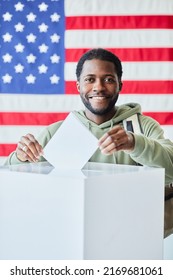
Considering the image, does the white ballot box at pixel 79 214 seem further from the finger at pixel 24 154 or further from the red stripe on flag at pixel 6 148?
the red stripe on flag at pixel 6 148

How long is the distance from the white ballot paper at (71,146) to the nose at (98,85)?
2.11ft

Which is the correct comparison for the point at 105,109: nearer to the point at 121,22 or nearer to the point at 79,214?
the point at 79,214

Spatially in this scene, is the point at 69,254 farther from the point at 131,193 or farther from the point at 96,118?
the point at 96,118

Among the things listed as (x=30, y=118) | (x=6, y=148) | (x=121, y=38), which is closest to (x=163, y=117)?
(x=121, y=38)

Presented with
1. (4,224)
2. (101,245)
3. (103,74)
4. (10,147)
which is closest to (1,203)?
(4,224)

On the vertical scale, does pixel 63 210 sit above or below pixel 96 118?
below

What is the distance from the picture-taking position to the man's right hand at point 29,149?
127 centimetres

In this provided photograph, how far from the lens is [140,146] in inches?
51.6

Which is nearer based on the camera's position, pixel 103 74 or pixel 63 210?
pixel 63 210

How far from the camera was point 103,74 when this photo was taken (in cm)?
175

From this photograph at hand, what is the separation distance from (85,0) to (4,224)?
2.00 metres

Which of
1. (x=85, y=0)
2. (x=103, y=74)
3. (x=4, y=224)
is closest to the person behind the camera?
(x=4, y=224)

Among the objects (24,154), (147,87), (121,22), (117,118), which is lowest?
(24,154)
